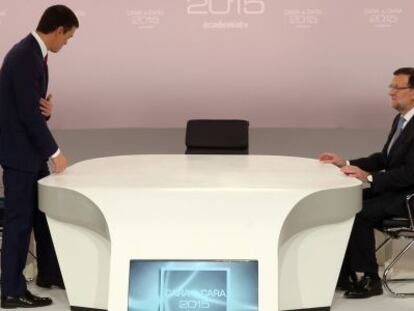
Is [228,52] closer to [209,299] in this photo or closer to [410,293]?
[410,293]

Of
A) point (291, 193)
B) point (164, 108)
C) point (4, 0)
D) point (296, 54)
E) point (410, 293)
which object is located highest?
point (4, 0)

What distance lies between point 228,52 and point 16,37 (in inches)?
63.8

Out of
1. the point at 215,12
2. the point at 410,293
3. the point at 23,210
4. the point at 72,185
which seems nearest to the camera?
the point at 72,185

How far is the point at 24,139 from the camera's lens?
3.68 m

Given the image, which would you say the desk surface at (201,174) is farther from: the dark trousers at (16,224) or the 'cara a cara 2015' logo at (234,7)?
the 'cara a cara 2015' logo at (234,7)

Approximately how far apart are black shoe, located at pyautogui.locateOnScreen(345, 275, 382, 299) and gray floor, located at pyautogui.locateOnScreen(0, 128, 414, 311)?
189 centimetres

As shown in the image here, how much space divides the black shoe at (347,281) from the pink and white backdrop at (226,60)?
1.68 metres

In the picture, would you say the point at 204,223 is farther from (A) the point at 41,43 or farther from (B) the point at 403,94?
(B) the point at 403,94

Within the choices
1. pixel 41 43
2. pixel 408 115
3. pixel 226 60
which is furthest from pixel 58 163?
pixel 226 60

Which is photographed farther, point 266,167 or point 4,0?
point 4,0

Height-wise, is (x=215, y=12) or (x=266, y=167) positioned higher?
(x=215, y=12)

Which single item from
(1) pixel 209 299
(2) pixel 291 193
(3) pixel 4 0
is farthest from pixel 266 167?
(3) pixel 4 0

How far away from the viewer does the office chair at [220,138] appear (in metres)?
4.87

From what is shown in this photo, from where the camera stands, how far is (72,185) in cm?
329
